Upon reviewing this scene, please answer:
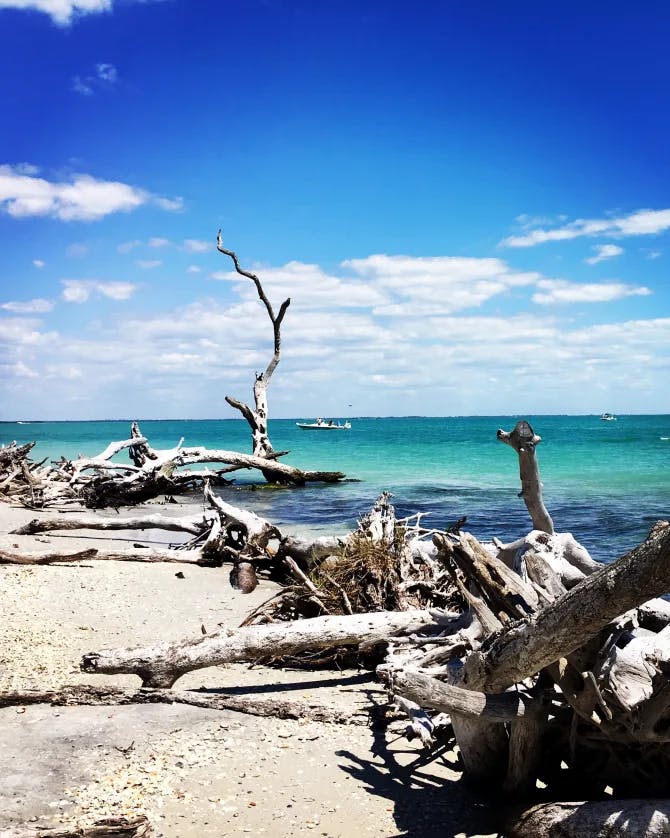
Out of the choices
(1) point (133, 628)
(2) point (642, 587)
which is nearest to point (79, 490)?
(1) point (133, 628)

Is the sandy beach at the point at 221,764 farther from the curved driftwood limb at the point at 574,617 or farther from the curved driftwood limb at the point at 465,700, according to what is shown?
the curved driftwood limb at the point at 574,617

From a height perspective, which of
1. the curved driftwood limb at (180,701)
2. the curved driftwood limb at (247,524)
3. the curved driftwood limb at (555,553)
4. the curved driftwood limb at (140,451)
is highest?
the curved driftwood limb at (555,553)

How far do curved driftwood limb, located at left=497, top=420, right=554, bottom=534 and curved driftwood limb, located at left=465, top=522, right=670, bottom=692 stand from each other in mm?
2292

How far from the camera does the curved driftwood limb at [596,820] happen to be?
3229mm

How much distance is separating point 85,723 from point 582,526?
13.2 meters

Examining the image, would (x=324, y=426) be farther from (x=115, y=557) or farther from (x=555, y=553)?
(x=555, y=553)

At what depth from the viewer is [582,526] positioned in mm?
16141

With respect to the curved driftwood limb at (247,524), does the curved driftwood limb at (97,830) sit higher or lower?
lower

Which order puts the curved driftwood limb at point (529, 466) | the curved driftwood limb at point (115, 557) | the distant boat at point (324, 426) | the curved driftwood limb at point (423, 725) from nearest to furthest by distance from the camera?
the curved driftwood limb at point (423, 725) → the curved driftwood limb at point (529, 466) → the curved driftwood limb at point (115, 557) → the distant boat at point (324, 426)

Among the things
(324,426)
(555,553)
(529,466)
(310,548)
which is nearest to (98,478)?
(310,548)

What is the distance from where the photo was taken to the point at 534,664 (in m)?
3.39

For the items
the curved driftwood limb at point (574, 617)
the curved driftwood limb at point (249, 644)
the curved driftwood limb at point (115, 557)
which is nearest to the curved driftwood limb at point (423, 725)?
the curved driftwood limb at point (574, 617)

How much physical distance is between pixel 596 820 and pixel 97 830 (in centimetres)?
244

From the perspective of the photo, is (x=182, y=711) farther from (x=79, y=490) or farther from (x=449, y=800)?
(x=79, y=490)
